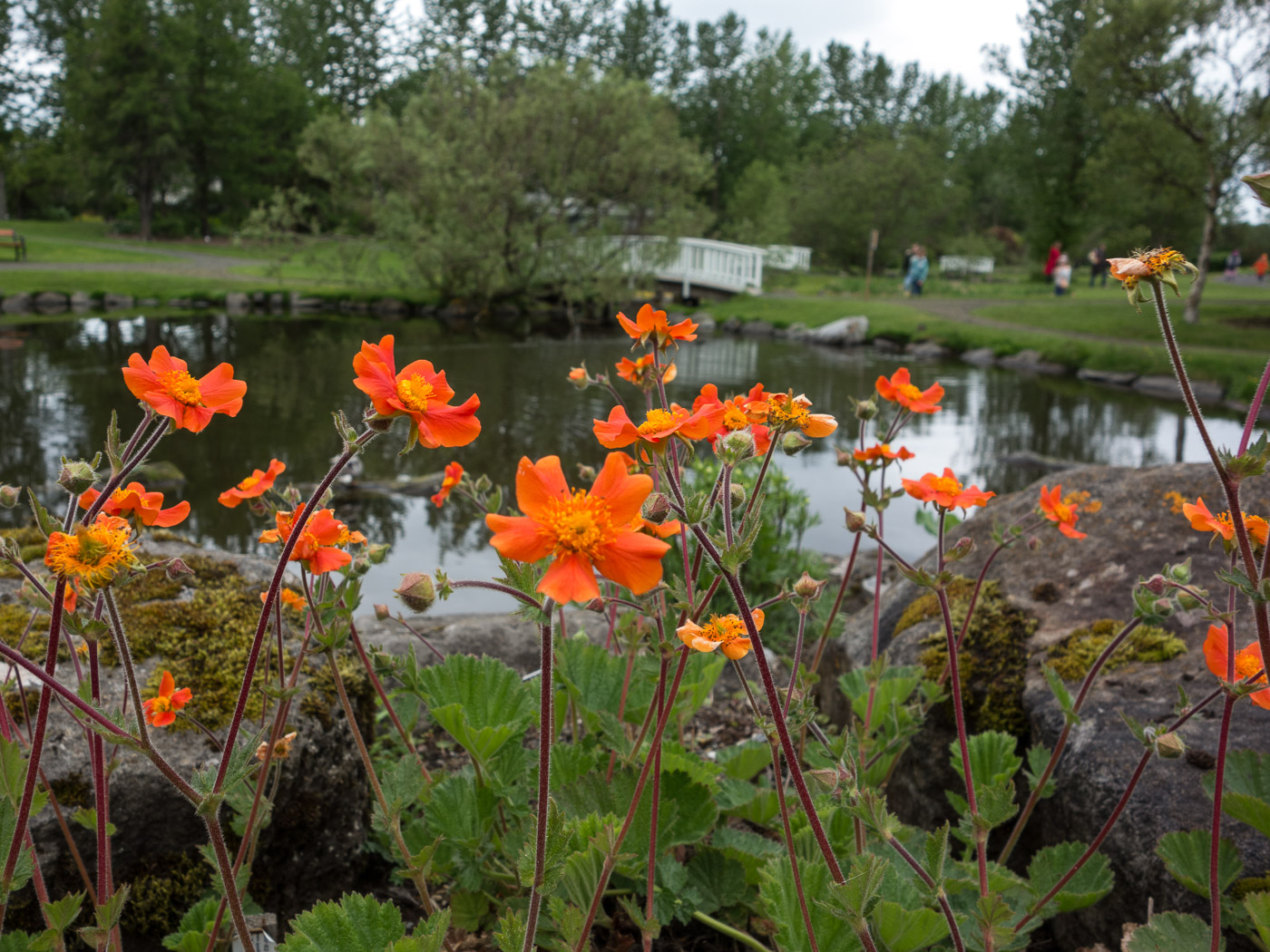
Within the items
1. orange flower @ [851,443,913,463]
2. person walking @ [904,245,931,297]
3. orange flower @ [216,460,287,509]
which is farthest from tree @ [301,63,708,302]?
orange flower @ [216,460,287,509]

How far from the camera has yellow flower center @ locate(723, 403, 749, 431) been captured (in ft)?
5.19

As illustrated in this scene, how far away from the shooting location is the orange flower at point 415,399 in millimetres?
1244

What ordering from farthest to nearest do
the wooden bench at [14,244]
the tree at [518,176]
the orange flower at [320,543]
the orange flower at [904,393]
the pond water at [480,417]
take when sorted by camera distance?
the wooden bench at [14,244] → the tree at [518,176] → the pond water at [480,417] → the orange flower at [904,393] → the orange flower at [320,543]

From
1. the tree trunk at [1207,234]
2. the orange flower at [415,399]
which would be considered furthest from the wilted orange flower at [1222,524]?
the tree trunk at [1207,234]

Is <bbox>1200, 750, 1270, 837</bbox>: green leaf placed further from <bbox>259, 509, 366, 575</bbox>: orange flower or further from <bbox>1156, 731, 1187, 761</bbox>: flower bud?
<bbox>259, 509, 366, 575</bbox>: orange flower

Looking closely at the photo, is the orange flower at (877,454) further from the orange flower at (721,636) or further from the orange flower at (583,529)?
the orange flower at (583,529)

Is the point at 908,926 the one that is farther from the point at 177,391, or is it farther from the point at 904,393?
the point at 177,391

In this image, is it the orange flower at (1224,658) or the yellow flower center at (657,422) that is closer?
the yellow flower center at (657,422)

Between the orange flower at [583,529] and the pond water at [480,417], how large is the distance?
5050 millimetres

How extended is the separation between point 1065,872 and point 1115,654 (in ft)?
3.32

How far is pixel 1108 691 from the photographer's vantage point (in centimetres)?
259

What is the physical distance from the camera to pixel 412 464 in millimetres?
9555

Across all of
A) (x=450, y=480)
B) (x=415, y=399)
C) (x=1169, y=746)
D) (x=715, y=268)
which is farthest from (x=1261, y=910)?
(x=715, y=268)

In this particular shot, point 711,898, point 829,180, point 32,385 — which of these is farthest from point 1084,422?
point 829,180
